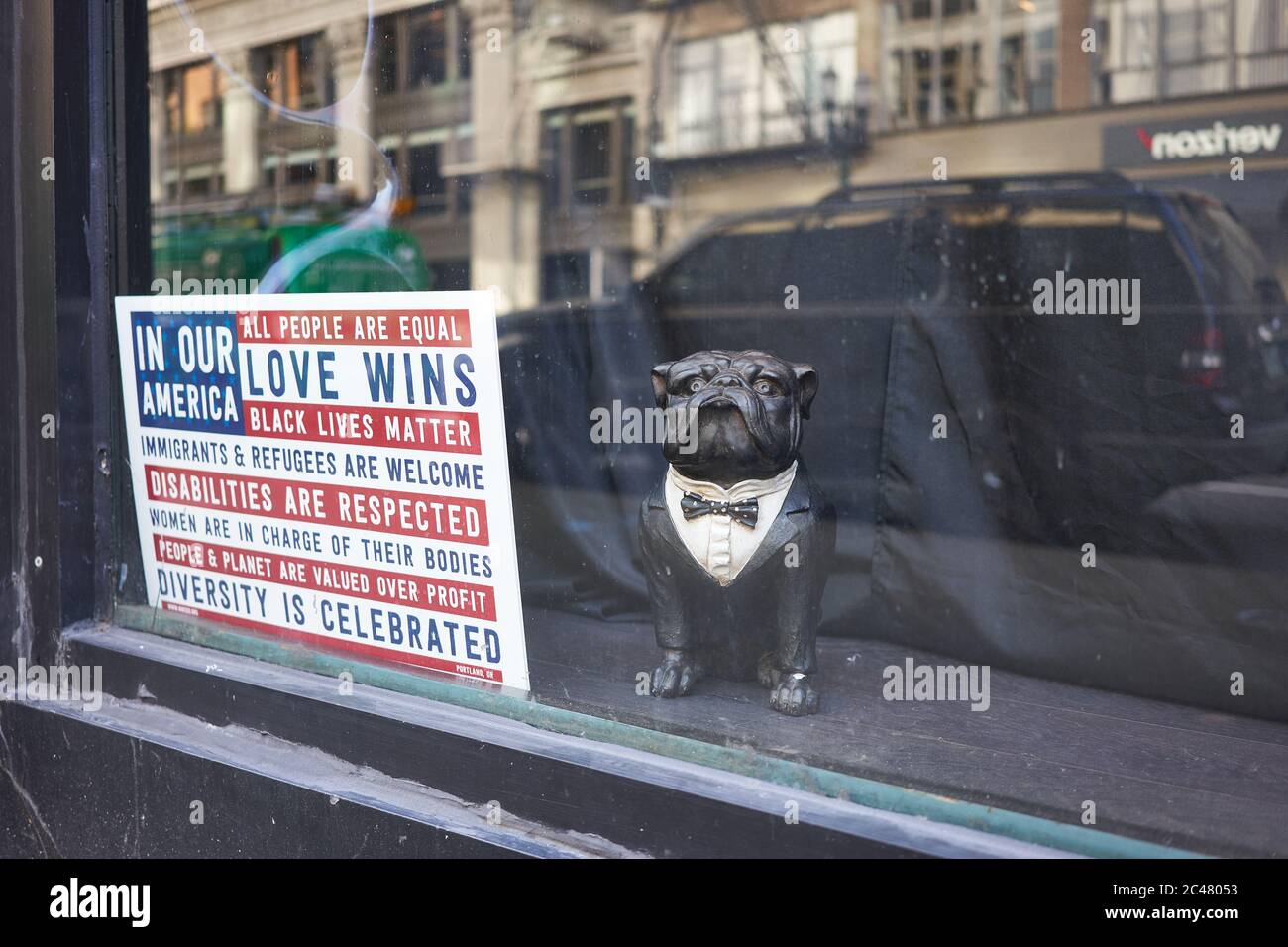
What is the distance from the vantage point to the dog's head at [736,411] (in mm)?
2568

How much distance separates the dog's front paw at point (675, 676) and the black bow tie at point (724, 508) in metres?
0.35

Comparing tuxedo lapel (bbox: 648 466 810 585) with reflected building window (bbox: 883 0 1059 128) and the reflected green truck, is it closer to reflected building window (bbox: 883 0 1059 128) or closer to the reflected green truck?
the reflected green truck

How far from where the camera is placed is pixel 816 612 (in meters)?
2.74

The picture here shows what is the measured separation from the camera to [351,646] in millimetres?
2973

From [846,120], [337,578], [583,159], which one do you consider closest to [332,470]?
[337,578]

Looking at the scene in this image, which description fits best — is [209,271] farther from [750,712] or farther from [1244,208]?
[1244,208]

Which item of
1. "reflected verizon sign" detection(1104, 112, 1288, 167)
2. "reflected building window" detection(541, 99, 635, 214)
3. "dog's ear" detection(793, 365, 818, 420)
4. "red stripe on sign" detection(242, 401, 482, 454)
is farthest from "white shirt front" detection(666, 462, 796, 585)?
"reflected verizon sign" detection(1104, 112, 1288, 167)

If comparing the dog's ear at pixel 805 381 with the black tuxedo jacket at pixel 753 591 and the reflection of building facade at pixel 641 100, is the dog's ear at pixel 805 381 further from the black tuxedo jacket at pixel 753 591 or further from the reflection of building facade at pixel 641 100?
the reflection of building facade at pixel 641 100

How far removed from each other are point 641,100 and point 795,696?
2133 millimetres

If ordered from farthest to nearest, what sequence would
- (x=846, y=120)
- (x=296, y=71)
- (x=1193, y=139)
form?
(x=846, y=120)
(x=296, y=71)
(x=1193, y=139)

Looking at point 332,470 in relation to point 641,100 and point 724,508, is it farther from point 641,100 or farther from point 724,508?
point 641,100

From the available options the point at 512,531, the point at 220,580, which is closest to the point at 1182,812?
the point at 512,531

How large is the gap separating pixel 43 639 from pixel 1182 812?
2.85 meters

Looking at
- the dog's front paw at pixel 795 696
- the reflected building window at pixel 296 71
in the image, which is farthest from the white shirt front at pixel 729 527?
the reflected building window at pixel 296 71
